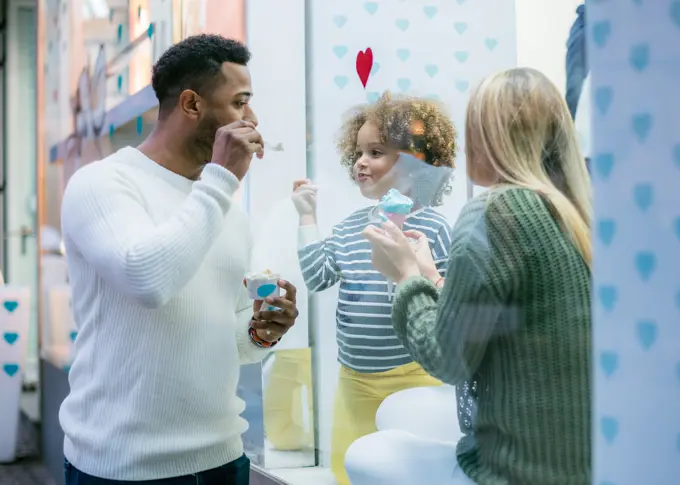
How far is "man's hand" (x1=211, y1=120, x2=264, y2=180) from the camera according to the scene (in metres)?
1.62

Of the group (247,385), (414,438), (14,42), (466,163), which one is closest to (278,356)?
(247,385)

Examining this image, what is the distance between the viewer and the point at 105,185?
1552 mm

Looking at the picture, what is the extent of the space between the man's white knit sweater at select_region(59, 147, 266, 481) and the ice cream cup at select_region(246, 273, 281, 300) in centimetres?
9

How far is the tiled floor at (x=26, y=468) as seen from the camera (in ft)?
14.4

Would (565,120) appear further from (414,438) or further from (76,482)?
(76,482)

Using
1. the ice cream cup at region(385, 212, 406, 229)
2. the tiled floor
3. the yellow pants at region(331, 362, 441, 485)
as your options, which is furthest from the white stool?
the tiled floor

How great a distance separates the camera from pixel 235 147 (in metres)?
1.63

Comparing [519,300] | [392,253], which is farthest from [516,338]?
[392,253]

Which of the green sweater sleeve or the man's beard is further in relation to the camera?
the man's beard

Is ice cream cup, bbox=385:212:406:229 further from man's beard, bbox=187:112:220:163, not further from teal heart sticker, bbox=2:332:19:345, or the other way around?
teal heart sticker, bbox=2:332:19:345

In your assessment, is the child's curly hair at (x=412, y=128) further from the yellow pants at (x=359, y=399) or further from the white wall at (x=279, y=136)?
the yellow pants at (x=359, y=399)

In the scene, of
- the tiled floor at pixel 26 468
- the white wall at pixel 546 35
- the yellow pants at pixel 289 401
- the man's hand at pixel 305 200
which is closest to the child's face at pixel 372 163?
the man's hand at pixel 305 200

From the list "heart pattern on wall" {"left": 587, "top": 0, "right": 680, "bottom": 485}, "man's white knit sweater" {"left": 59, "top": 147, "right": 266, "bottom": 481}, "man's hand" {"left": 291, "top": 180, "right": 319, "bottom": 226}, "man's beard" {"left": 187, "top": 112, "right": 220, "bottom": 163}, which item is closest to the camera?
"heart pattern on wall" {"left": 587, "top": 0, "right": 680, "bottom": 485}

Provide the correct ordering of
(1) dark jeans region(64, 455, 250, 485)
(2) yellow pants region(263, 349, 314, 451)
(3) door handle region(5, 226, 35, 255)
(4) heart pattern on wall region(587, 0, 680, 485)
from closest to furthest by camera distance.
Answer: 1. (4) heart pattern on wall region(587, 0, 680, 485)
2. (1) dark jeans region(64, 455, 250, 485)
3. (2) yellow pants region(263, 349, 314, 451)
4. (3) door handle region(5, 226, 35, 255)
